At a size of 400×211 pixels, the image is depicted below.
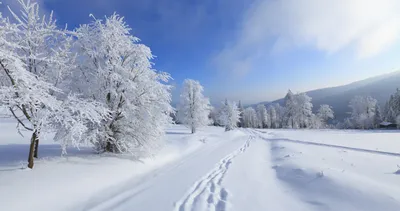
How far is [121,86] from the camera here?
10.3 metres

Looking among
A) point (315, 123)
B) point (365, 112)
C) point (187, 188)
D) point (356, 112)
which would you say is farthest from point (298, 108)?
point (187, 188)

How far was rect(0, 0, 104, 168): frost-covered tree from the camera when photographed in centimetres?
596

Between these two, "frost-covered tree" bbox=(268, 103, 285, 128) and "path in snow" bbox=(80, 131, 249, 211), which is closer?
"path in snow" bbox=(80, 131, 249, 211)

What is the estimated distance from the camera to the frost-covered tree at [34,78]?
5.96 metres

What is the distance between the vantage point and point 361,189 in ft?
18.2

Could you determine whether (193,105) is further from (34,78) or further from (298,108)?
(298,108)

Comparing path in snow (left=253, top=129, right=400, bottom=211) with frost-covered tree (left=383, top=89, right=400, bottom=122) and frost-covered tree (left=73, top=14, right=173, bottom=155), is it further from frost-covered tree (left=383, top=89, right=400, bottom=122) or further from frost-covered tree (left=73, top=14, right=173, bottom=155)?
frost-covered tree (left=383, top=89, right=400, bottom=122)

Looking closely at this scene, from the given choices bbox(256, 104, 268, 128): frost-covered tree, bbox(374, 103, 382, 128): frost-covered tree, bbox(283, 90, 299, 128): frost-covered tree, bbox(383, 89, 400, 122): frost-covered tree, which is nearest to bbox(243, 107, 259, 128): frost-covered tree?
bbox(256, 104, 268, 128): frost-covered tree

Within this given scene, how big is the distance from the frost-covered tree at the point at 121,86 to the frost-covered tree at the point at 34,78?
131 cm

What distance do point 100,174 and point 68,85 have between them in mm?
4883

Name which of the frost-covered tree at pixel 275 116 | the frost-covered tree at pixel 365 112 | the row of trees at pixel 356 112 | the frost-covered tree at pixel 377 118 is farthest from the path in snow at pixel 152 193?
the frost-covered tree at pixel 275 116

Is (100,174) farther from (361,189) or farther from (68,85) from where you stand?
(361,189)

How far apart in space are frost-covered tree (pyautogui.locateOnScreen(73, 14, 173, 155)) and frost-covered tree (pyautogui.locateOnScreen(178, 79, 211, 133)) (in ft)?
82.6

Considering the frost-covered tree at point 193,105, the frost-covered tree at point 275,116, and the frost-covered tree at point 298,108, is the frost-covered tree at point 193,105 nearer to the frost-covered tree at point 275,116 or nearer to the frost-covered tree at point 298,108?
the frost-covered tree at point 298,108
